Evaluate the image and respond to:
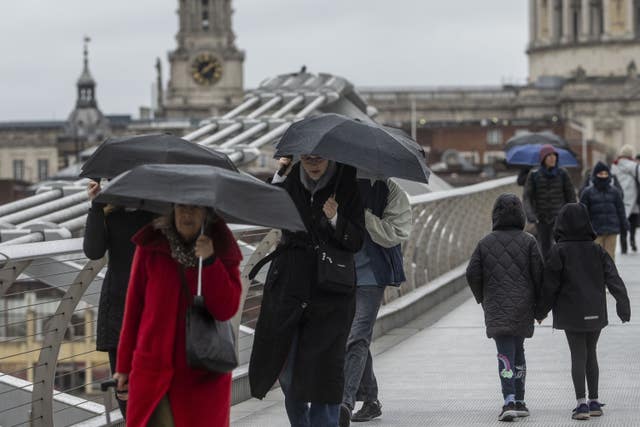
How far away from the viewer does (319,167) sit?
902cm

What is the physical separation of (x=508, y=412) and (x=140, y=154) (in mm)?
2879

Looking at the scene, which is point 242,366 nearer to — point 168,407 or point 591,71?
point 168,407

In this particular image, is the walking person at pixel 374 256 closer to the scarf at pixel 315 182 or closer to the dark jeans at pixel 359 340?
the dark jeans at pixel 359 340

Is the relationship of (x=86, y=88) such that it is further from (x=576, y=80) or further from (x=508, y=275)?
(x=508, y=275)

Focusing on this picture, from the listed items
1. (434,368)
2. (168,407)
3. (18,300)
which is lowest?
(18,300)

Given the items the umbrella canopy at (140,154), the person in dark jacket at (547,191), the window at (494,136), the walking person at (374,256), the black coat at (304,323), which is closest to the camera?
the black coat at (304,323)

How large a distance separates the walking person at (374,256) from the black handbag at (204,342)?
2881 millimetres

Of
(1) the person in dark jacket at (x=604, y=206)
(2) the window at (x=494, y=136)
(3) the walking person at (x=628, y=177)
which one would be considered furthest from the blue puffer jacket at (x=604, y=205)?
(2) the window at (x=494, y=136)

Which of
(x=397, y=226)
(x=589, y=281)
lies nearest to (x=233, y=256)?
(x=397, y=226)

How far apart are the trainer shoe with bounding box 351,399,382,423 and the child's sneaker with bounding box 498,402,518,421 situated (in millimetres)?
713

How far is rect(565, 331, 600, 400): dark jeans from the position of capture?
10594mm

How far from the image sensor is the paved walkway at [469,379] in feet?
35.8

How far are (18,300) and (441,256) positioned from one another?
57280mm

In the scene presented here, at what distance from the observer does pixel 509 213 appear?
10664 millimetres
